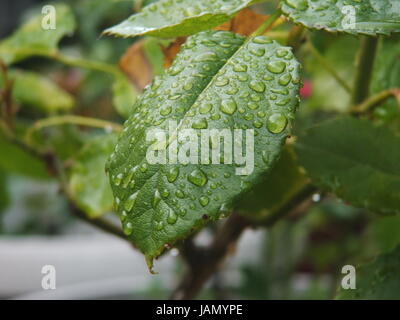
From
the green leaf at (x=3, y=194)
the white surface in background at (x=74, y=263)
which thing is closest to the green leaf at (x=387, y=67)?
the green leaf at (x=3, y=194)

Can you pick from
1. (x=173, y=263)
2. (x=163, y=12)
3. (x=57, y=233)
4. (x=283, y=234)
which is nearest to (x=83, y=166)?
(x=163, y=12)

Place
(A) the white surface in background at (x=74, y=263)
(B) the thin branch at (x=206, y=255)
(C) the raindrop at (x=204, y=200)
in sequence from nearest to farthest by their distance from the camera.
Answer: (C) the raindrop at (x=204, y=200), (B) the thin branch at (x=206, y=255), (A) the white surface in background at (x=74, y=263)

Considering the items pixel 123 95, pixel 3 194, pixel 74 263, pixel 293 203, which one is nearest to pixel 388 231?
pixel 293 203

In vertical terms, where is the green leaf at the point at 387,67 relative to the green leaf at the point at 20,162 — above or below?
above

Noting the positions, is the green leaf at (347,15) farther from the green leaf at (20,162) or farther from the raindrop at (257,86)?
the green leaf at (20,162)

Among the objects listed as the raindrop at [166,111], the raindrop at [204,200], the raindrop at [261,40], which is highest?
the raindrop at [261,40]

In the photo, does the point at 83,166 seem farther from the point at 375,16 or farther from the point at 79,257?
the point at 79,257

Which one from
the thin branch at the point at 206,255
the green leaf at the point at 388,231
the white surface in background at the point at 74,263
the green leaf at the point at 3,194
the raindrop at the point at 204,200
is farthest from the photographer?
the white surface in background at the point at 74,263

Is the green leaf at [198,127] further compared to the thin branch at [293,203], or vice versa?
the thin branch at [293,203]
